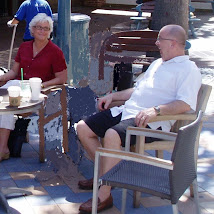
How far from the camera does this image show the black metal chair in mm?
3088

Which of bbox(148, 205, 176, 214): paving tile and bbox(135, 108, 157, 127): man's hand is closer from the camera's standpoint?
bbox(135, 108, 157, 127): man's hand

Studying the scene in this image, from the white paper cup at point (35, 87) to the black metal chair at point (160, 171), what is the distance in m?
0.85

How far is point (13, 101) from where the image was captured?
387 centimetres

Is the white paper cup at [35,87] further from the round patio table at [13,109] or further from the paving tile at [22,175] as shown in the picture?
the paving tile at [22,175]

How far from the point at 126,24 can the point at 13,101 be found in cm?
1177

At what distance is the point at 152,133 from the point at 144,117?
18 centimetres

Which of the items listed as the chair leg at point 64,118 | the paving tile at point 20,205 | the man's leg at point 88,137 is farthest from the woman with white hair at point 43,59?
the paving tile at point 20,205

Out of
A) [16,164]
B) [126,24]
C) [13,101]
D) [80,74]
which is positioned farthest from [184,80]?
[126,24]

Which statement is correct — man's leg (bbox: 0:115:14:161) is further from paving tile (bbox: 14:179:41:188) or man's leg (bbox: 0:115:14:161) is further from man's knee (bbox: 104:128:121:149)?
man's knee (bbox: 104:128:121:149)

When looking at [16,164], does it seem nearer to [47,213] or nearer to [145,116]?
[47,213]

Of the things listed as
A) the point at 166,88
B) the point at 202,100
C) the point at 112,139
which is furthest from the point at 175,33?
the point at 112,139

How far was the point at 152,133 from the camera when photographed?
369 centimetres

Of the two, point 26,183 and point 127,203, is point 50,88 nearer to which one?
point 26,183

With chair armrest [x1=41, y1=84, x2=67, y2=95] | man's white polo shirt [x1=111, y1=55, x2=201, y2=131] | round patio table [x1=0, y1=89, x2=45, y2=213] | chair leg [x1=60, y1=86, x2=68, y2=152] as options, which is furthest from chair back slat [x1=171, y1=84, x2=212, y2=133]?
chair armrest [x1=41, y1=84, x2=67, y2=95]
